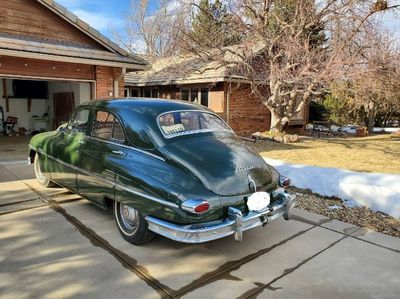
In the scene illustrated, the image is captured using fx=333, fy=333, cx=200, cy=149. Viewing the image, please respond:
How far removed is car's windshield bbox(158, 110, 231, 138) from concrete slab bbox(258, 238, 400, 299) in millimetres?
1949

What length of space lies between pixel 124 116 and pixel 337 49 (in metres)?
10.3

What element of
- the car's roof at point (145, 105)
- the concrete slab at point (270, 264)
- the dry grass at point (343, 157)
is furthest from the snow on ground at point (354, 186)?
the car's roof at point (145, 105)

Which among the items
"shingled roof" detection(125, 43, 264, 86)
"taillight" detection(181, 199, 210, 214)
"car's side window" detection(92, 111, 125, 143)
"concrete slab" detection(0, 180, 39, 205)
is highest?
"shingled roof" detection(125, 43, 264, 86)

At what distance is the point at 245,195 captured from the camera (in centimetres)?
356

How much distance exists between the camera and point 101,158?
415 cm

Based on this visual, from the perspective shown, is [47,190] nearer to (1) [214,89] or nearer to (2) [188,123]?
(2) [188,123]

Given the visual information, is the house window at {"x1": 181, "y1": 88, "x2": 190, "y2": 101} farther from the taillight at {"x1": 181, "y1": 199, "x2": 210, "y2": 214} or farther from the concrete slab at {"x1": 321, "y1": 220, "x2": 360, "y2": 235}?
the taillight at {"x1": 181, "y1": 199, "x2": 210, "y2": 214}

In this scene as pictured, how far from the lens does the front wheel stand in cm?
371

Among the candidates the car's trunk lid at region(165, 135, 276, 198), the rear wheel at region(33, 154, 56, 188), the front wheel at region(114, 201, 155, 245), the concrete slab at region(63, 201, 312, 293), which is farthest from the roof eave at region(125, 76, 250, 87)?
the front wheel at region(114, 201, 155, 245)

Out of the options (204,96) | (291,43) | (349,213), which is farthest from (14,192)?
(204,96)

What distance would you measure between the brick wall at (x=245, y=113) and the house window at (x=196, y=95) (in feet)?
4.70

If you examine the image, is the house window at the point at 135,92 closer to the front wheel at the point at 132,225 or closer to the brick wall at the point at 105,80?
the brick wall at the point at 105,80

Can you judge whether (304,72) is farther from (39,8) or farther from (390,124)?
(390,124)

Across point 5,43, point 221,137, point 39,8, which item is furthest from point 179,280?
point 39,8
